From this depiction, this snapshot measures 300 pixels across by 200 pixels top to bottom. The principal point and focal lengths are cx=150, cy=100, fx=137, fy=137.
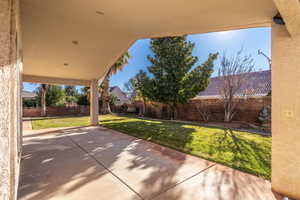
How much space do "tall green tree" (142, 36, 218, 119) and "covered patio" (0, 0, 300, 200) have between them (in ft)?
22.6

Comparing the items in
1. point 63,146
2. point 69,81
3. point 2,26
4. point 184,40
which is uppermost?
point 184,40

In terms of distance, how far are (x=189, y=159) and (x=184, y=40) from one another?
9.91 meters

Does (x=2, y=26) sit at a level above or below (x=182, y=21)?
below

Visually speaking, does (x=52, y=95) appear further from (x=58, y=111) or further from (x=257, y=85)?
(x=257, y=85)

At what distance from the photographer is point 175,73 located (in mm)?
10484

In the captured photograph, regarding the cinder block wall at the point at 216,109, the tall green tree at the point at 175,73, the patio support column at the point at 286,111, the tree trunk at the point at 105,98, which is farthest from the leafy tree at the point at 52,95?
the patio support column at the point at 286,111

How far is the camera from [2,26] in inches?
41.1

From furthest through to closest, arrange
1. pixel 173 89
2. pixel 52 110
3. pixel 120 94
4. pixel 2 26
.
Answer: pixel 120 94, pixel 52 110, pixel 173 89, pixel 2 26

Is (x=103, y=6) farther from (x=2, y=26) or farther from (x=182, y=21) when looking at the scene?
(x=2, y=26)

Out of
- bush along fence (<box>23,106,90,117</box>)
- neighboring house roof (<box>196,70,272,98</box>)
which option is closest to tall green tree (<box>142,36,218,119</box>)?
neighboring house roof (<box>196,70,272,98</box>)

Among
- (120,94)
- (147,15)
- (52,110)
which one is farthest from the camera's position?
(120,94)

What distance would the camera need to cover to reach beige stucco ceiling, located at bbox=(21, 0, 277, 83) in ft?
7.73

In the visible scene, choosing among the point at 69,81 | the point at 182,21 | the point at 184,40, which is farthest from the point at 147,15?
the point at 184,40

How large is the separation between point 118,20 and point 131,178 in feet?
10.3
